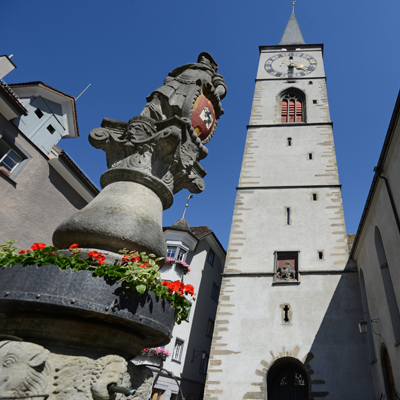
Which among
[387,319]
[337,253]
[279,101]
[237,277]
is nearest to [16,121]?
[237,277]

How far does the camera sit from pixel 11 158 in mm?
9156

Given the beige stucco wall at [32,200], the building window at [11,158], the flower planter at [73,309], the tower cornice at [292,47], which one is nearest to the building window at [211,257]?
the beige stucco wall at [32,200]

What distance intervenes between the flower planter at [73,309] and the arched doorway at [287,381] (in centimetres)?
1026

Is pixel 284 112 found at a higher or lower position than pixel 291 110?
lower

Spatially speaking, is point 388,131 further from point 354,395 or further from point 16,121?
point 16,121

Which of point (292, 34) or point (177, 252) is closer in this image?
point (177, 252)

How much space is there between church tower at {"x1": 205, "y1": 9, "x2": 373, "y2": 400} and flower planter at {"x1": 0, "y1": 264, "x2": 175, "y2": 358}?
973 cm

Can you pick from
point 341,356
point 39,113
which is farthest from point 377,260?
point 39,113

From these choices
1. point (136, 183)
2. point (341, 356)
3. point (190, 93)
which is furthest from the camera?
point (341, 356)

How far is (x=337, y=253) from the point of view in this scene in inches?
522

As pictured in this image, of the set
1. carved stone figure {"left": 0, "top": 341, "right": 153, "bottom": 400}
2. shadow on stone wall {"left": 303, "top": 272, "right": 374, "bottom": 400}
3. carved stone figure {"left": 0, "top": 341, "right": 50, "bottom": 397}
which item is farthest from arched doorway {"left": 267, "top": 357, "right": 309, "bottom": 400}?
carved stone figure {"left": 0, "top": 341, "right": 50, "bottom": 397}

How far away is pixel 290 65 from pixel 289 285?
1958 centimetres

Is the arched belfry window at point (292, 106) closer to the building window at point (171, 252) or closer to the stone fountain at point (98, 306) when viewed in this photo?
the building window at point (171, 252)

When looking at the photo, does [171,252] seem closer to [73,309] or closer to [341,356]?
[341,356]
